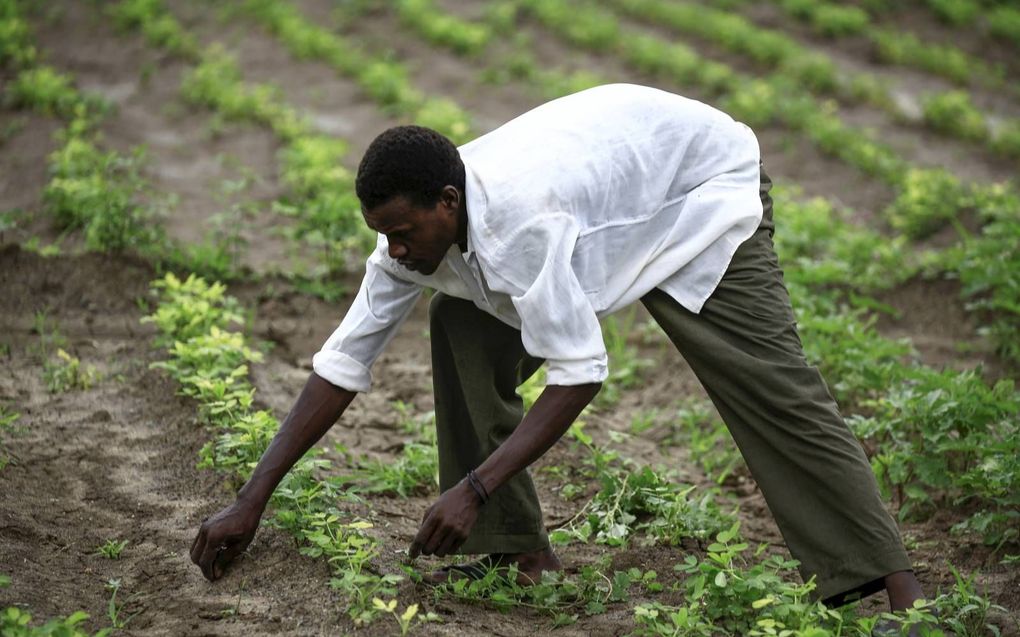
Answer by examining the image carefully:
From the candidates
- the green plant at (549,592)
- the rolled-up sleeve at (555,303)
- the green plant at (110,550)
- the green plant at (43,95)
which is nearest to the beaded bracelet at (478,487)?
the rolled-up sleeve at (555,303)

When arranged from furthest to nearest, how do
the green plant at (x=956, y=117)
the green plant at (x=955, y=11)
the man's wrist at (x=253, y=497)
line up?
the green plant at (x=955, y=11) < the green plant at (x=956, y=117) < the man's wrist at (x=253, y=497)

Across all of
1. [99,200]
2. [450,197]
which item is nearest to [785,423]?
[450,197]

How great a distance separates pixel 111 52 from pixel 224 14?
1.53 meters

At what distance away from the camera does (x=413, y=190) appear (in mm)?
2785

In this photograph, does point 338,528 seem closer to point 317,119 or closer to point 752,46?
point 317,119

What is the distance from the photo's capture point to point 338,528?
3268 millimetres

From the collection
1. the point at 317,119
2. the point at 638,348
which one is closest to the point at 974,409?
the point at 638,348

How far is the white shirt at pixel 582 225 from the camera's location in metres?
2.78

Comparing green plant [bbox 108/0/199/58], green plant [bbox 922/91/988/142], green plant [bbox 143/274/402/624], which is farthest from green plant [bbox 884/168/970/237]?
green plant [bbox 108/0/199/58]

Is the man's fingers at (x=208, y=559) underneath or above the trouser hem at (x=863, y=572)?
underneath

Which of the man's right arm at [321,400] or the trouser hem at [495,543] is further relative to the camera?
the trouser hem at [495,543]

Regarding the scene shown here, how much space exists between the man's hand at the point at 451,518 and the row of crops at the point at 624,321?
0.63 feet

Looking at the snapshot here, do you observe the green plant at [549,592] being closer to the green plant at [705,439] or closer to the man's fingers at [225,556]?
the man's fingers at [225,556]

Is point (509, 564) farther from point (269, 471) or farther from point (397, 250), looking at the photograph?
point (397, 250)
